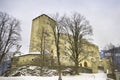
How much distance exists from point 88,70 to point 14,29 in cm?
1787

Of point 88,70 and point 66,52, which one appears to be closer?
point 66,52

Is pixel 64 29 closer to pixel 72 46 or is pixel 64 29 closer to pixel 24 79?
pixel 72 46

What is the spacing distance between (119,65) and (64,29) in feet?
48.7

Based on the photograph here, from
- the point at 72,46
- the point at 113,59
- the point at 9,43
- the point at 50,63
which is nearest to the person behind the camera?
the point at 9,43

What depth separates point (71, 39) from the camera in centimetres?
2970

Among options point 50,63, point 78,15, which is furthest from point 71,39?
point 50,63

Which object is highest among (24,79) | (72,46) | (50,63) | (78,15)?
(78,15)

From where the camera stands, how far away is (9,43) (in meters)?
25.0

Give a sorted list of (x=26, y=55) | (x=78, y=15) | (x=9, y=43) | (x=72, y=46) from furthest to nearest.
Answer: (x=26, y=55), (x=78, y=15), (x=72, y=46), (x=9, y=43)

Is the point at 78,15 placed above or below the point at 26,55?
above

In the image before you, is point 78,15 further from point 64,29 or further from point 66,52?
point 66,52

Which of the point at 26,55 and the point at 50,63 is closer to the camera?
the point at 50,63

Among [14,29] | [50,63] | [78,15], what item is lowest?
[50,63]

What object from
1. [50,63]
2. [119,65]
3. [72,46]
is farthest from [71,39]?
[119,65]
